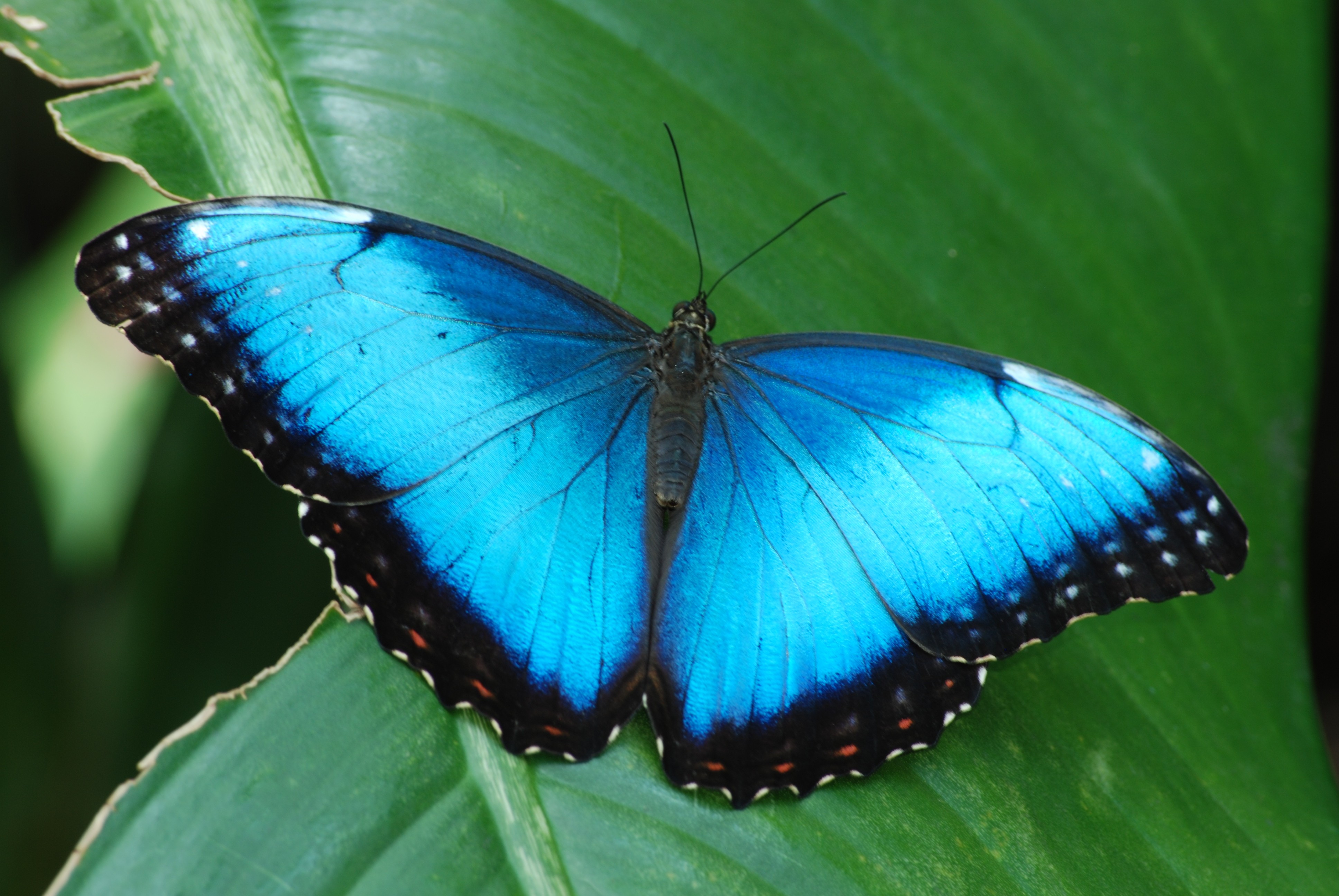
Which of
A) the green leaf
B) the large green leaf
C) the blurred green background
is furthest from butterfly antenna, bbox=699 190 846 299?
the green leaf

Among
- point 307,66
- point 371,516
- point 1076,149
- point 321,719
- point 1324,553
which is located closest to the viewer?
point 321,719

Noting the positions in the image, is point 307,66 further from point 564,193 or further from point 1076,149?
point 1076,149

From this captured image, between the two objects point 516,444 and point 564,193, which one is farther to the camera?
point 564,193

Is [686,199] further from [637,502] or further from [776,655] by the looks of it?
[776,655]

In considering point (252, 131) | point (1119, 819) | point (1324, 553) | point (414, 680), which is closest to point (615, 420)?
point (414, 680)

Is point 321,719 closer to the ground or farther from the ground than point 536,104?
closer to the ground

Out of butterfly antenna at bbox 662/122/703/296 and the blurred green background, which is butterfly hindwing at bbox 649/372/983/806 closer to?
butterfly antenna at bbox 662/122/703/296
